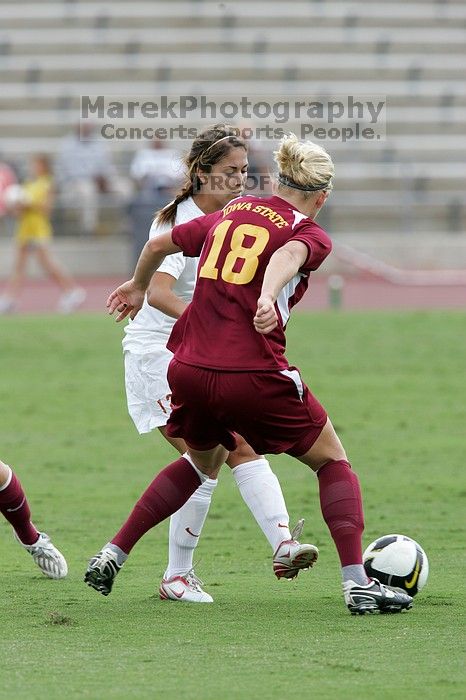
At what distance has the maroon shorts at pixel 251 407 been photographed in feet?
16.0

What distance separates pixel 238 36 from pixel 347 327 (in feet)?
46.0

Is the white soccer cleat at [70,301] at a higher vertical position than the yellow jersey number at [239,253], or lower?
lower

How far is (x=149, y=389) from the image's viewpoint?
581 cm

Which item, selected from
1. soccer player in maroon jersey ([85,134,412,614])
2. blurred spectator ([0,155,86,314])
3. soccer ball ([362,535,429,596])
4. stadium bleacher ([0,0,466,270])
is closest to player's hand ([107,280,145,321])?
soccer player in maroon jersey ([85,134,412,614])

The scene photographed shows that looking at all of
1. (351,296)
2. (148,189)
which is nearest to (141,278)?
(351,296)

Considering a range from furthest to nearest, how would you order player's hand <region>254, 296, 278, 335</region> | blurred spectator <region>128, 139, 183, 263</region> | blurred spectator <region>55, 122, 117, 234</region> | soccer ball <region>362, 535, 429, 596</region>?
blurred spectator <region>55, 122, 117, 234</region> → blurred spectator <region>128, 139, 183, 263</region> → soccer ball <region>362, 535, 429, 596</region> → player's hand <region>254, 296, 278, 335</region>

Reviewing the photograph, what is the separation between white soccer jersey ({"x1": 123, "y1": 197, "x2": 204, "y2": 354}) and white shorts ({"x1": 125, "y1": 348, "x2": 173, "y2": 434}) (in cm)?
5

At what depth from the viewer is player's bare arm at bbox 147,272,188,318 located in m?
5.39

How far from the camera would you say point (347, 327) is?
16.1 meters

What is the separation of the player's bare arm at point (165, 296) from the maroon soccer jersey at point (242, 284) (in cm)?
34

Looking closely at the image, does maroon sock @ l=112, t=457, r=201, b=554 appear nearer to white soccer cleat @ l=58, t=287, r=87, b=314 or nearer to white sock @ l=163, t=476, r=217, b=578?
white sock @ l=163, t=476, r=217, b=578

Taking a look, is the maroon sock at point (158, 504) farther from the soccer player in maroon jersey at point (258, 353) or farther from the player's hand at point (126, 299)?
the player's hand at point (126, 299)

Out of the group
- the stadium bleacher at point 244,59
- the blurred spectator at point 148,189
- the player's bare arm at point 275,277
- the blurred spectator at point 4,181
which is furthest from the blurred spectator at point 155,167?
the player's bare arm at point 275,277

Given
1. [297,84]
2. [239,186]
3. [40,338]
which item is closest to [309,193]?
[239,186]
